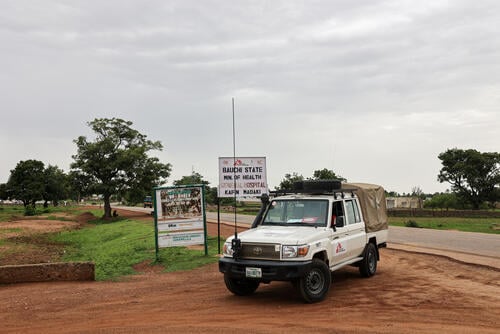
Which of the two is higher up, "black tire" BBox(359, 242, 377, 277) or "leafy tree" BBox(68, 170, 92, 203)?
"leafy tree" BBox(68, 170, 92, 203)

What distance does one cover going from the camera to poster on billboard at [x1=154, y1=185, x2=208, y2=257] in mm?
15664

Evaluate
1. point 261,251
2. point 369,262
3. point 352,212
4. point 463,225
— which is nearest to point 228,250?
point 261,251

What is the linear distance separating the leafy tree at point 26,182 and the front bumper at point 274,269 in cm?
8805

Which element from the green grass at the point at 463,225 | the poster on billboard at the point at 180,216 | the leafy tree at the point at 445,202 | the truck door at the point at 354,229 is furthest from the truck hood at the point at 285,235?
the leafy tree at the point at 445,202

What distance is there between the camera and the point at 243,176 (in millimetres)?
15992

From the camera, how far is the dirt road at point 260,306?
23.2 feet

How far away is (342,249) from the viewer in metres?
9.70

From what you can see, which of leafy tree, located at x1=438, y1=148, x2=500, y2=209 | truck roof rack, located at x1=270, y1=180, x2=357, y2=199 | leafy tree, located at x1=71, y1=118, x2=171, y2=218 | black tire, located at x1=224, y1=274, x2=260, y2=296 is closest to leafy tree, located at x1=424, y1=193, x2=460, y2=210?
leafy tree, located at x1=438, y1=148, x2=500, y2=209

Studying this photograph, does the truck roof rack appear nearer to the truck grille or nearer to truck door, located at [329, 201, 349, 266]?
truck door, located at [329, 201, 349, 266]

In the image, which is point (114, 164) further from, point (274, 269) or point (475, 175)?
point (475, 175)

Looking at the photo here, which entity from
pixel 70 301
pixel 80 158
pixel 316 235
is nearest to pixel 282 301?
pixel 316 235

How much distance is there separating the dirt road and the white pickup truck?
411mm

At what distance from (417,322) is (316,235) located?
232cm

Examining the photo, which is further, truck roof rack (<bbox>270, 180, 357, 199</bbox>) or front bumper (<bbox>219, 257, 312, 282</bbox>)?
truck roof rack (<bbox>270, 180, 357, 199</bbox>)
